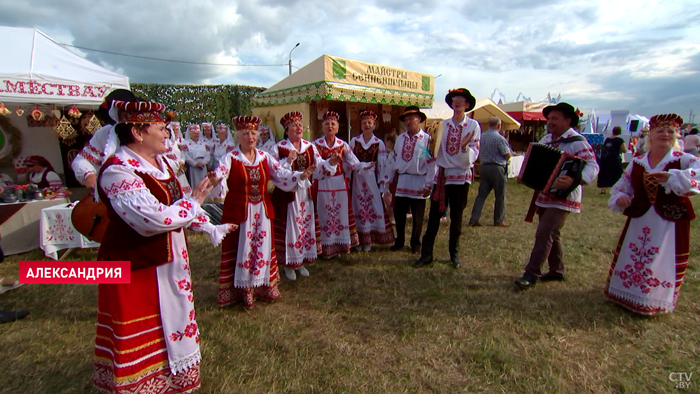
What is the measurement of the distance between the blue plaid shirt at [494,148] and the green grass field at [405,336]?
248cm

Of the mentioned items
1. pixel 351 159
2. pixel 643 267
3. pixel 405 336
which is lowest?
pixel 405 336

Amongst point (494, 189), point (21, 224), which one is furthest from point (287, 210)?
point (494, 189)

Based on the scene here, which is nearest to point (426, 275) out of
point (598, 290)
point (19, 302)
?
point (598, 290)

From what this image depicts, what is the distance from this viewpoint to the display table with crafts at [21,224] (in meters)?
4.75

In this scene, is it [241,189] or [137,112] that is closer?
[137,112]

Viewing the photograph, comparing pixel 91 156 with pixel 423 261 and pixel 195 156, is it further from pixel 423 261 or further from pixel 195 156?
pixel 195 156

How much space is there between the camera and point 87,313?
3.45m

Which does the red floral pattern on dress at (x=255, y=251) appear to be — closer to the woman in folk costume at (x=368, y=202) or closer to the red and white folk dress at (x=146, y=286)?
the red and white folk dress at (x=146, y=286)

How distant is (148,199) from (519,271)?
13.3 ft

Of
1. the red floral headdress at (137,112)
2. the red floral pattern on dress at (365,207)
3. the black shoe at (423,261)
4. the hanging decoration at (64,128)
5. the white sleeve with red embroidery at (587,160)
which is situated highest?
the hanging decoration at (64,128)

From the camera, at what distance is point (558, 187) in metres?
3.35

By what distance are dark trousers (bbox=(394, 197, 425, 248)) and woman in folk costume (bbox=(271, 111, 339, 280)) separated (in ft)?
4.62
